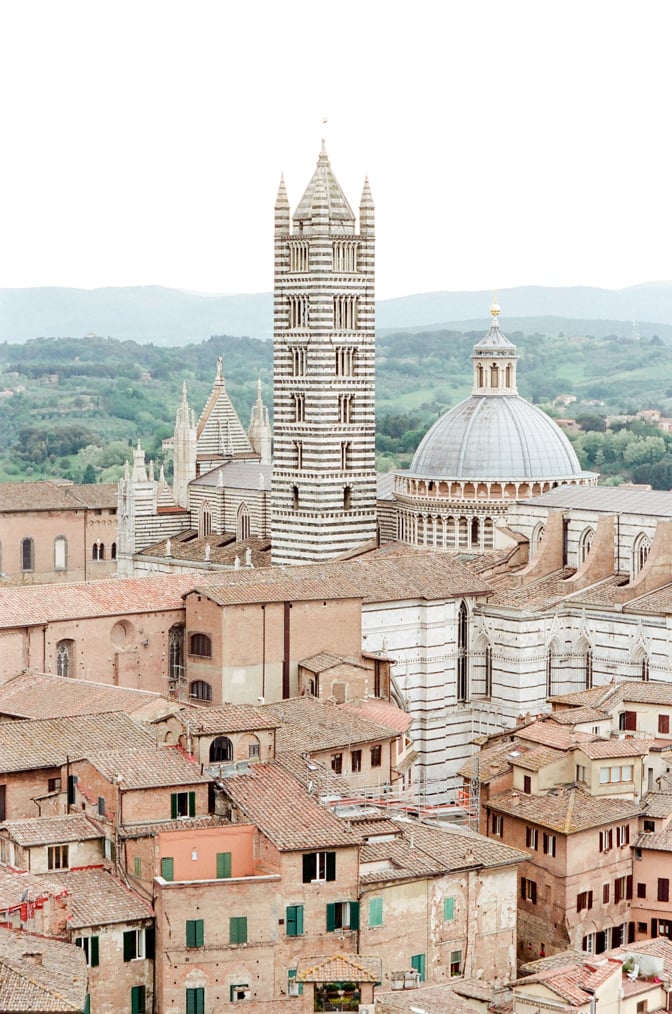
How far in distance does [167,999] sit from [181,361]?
519ft

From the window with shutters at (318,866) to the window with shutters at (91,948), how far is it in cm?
298

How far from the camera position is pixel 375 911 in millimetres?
30719

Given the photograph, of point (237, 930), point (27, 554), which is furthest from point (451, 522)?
point (27, 554)

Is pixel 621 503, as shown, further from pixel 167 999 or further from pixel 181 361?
pixel 181 361

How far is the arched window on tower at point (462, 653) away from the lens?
45688 millimetres

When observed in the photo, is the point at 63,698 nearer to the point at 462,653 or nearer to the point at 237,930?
the point at 237,930

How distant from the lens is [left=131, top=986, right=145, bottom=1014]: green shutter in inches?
1164

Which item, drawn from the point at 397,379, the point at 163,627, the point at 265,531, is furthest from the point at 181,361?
the point at 163,627

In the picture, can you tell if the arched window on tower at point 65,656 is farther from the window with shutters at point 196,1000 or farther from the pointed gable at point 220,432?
the pointed gable at point 220,432

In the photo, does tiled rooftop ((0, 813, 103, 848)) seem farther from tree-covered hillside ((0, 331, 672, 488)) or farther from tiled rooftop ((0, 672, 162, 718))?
tree-covered hillside ((0, 331, 672, 488))

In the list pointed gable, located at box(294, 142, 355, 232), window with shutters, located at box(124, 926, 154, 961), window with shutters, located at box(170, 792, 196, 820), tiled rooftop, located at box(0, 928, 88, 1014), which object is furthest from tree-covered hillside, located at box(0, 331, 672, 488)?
tiled rooftop, located at box(0, 928, 88, 1014)

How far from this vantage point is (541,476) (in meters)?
50.1

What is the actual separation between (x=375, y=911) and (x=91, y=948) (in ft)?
13.3

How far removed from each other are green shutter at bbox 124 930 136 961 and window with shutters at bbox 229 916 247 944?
1.29 metres
